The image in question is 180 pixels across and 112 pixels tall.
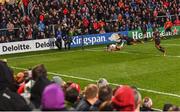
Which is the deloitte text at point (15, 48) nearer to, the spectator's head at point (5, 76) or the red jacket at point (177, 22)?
the red jacket at point (177, 22)

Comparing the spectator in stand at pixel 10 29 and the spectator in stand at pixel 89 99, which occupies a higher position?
the spectator in stand at pixel 10 29

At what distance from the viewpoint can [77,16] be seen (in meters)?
38.7

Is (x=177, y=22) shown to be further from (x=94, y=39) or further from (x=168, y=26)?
(x=94, y=39)

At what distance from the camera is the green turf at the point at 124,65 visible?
64.4ft

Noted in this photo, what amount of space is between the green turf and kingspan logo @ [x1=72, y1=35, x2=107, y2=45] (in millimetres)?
1703

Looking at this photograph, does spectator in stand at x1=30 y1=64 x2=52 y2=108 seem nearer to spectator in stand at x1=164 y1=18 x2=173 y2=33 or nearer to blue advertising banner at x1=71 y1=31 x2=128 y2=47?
blue advertising banner at x1=71 y1=31 x2=128 y2=47

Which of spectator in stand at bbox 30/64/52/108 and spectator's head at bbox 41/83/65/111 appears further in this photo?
spectator in stand at bbox 30/64/52/108

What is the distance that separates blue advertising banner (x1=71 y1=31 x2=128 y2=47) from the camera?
35250mm

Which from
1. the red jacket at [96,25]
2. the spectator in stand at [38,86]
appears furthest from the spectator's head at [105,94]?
the red jacket at [96,25]

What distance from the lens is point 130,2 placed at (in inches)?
1731

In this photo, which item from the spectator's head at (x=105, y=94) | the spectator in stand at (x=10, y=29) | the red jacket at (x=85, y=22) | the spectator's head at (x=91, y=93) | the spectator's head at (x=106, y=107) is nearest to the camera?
the spectator's head at (x=106, y=107)

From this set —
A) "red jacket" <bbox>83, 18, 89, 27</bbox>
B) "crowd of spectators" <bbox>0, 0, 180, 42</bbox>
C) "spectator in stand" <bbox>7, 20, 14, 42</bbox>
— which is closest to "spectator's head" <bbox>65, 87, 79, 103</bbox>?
"crowd of spectators" <bbox>0, 0, 180, 42</bbox>

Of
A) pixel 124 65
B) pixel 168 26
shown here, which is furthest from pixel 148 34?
pixel 124 65

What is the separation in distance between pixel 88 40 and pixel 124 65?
37.1 feet
